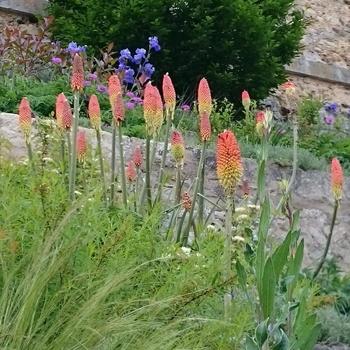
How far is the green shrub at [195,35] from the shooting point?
7426mm

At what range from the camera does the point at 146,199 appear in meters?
3.57

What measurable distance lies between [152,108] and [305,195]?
3089 millimetres

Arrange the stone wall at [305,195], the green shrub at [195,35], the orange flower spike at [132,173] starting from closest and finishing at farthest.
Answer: the orange flower spike at [132,173], the stone wall at [305,195], the green shrub at [195,35]

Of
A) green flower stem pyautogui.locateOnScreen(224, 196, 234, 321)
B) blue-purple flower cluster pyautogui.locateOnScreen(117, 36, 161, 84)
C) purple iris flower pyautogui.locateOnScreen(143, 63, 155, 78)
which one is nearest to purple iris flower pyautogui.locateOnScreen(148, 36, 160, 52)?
blue-purple flower cluster pyautogui.locateOnScreen(117, 36, 161, 84)

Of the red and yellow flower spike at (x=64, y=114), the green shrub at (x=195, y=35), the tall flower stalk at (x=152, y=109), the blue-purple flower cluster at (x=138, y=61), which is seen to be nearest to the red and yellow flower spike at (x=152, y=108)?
the tall flower stalk at (x=152, y=109)

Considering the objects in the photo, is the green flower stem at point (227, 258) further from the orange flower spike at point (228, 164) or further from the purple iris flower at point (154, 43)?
the purple iris flower at point (154, 43)

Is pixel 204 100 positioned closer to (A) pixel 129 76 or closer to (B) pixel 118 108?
(B) pixel 118 108

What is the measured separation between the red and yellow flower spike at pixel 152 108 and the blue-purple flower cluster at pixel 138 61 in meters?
3.84

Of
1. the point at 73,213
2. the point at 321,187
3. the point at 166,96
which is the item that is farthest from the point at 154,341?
the point at 321,187

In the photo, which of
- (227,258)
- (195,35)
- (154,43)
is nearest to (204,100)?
(227,258)

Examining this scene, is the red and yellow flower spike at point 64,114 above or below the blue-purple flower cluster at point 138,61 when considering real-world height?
above

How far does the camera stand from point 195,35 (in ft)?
24.6

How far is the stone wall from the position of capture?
17.5 feet

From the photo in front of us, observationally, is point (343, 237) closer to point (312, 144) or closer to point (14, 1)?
point (312, 144)
